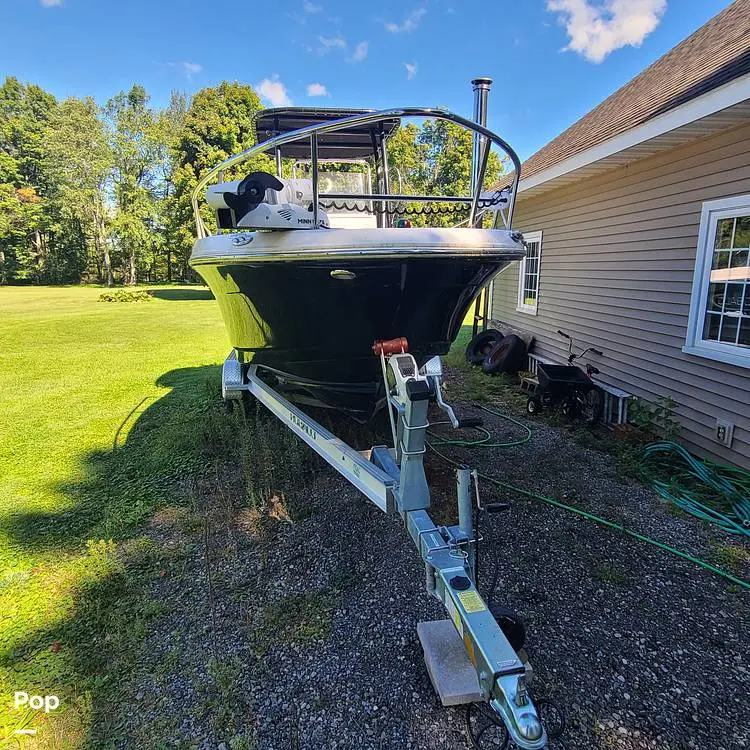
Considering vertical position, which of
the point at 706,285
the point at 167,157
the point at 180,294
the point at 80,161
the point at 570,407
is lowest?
the point at 570,407

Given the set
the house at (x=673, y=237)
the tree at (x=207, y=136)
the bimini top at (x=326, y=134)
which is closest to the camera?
the house at (x=673, y=237)

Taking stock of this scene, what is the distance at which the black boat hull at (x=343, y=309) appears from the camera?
2.60 meters

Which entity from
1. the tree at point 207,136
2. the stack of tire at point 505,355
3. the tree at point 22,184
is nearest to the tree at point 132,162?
the tree at point 207,136

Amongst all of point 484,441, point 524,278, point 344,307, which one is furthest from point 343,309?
point 524,278

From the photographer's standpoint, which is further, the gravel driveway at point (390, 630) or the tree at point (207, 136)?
the tree at point (207, 136)

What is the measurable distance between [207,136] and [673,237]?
78.5ft

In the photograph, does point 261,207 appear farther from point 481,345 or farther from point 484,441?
point 481,345

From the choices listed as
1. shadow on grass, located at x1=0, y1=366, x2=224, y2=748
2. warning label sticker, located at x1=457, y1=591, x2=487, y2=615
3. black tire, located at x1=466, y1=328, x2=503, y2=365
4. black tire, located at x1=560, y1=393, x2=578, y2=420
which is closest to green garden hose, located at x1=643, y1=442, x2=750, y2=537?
black tire, located at x1=560, y1=393, x2=578, y2=420

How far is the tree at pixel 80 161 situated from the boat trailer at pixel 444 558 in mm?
31340

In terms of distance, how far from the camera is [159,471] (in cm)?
412

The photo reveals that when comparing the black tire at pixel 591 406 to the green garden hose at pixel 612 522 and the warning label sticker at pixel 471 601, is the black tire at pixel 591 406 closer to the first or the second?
the green garden hose at pixel 612 522

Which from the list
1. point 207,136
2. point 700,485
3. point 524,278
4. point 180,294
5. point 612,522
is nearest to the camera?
point 612,522

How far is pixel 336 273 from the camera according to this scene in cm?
257

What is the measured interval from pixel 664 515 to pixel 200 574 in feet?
10.2
